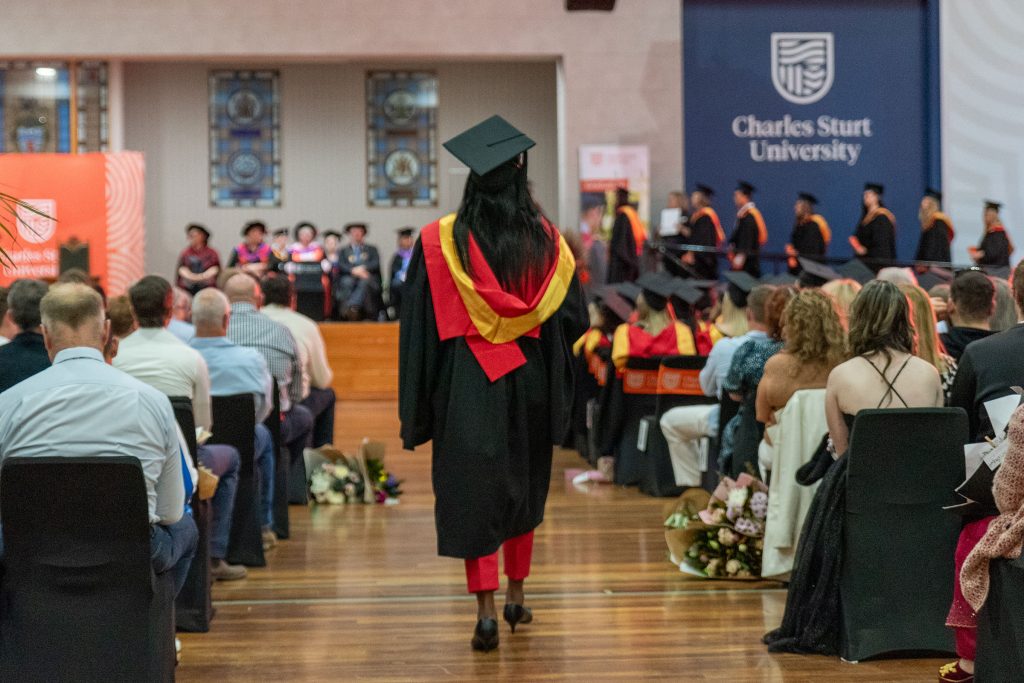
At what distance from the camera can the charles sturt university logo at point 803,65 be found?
16.7 metres

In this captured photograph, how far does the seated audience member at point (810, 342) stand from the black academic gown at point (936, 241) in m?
10.7

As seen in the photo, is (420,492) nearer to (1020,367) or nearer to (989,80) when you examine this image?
(1020,367)

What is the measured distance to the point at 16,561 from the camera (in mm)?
3064

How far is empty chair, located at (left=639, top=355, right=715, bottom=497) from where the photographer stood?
24.2 ft

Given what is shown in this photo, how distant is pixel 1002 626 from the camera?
9.62 ft

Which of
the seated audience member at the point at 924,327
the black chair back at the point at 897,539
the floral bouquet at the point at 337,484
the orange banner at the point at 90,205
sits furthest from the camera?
the orange banner at the point at 90,205

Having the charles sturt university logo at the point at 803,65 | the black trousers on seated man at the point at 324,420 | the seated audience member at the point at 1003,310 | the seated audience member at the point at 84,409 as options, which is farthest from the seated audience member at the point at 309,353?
the charles sturt university logo at the point at 803,65

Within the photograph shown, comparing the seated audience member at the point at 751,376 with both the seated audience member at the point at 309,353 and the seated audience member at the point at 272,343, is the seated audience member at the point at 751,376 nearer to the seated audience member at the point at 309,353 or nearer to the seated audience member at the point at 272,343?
the seated audience member at the point at 272,343

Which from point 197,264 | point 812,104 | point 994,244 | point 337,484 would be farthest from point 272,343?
point 812,104

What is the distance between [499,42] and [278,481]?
35.6 ft

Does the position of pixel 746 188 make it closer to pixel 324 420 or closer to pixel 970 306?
pixel 324 420

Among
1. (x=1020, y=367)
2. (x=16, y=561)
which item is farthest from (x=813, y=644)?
(x=16, y=561)

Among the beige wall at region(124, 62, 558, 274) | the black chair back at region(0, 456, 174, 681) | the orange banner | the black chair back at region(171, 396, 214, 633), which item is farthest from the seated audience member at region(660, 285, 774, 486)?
the beige wall at region(124, 62, 558, 274)

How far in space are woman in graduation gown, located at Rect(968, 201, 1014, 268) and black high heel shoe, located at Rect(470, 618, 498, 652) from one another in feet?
37.6
